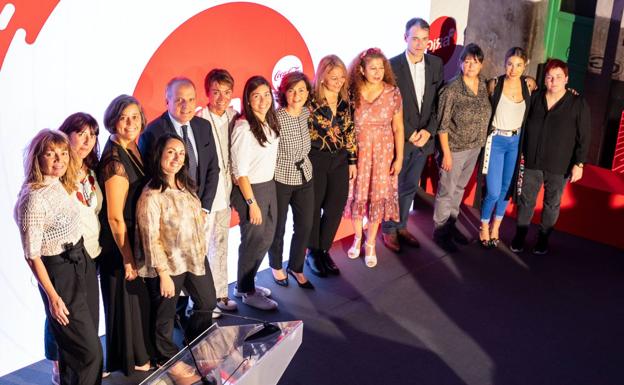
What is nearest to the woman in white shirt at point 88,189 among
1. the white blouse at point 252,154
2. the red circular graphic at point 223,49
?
the red circular graphic at point 223,49

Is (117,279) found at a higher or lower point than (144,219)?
lower

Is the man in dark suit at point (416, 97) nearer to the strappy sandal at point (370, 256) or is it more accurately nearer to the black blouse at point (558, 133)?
the strappy sandal at point (370, 256)

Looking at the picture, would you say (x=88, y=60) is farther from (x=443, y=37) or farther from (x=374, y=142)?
(x=443, y=37)

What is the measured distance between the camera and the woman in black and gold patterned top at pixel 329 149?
4.64 metres

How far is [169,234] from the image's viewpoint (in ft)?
11.8

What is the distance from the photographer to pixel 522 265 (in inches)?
219

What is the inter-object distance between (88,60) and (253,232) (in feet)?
4.92

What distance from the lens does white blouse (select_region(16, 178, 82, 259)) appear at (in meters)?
3.16

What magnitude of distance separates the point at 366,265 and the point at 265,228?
3.67 feet

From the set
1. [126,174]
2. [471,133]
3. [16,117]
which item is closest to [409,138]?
[471,133]

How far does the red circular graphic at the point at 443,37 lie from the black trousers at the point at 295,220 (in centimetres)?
238

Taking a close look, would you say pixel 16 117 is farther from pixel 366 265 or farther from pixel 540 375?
pixel 540 375

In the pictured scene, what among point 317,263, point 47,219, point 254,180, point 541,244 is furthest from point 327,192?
point 47,219

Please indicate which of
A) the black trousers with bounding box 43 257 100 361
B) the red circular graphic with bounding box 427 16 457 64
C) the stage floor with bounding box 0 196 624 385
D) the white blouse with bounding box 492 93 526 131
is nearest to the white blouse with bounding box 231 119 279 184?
the stage floor with bounding box 0 196 624 385
